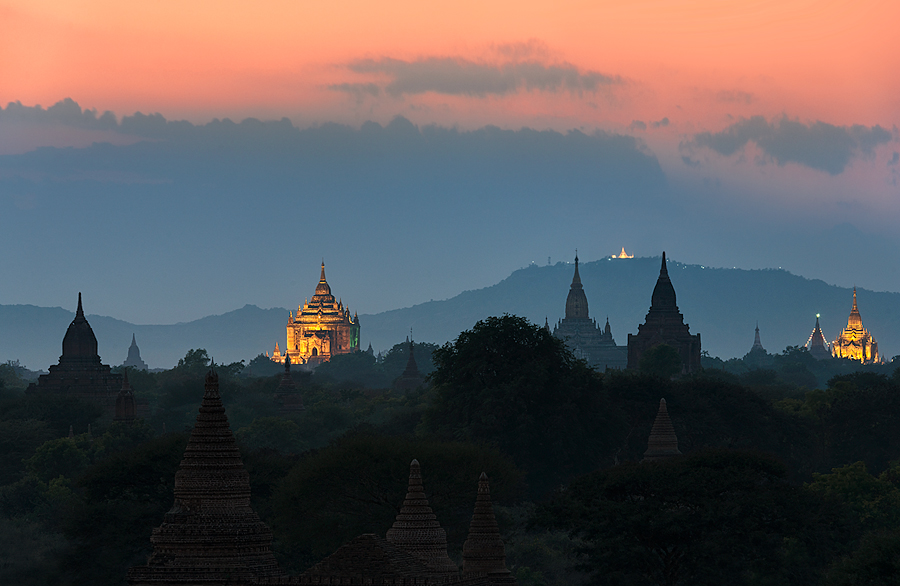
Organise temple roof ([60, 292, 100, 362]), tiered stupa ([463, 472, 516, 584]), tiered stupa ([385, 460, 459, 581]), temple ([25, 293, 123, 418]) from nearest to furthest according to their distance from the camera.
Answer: tiered stupa ([385, 460, 459, 581]), tiered stupa ([463, 472, 516, 584]), temple ([25, 293, 123, 418]), temple roof ([60, 292, 100, 362])

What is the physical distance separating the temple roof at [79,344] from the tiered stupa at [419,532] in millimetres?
A: 124861

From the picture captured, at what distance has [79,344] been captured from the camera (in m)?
160

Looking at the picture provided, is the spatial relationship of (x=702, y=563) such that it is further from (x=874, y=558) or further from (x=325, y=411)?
(x=325, y=411)

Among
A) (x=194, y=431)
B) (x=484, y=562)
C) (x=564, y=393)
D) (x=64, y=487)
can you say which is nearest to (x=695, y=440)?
(x=564, y=393)

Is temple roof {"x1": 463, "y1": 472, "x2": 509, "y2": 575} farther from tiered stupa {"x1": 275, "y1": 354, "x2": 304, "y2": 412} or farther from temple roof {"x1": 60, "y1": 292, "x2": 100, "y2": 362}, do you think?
tiered stupa {"x1": 275, "y1": 354, "x2": 304, "y2": 412}

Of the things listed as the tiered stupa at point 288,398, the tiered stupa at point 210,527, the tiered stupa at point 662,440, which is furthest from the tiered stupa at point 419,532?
the tiered stupa at point 288,398

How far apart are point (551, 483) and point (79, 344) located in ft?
261

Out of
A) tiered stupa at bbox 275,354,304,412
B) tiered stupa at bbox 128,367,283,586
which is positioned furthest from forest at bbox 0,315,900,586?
tiered stupa at bbox 275,354,304,412

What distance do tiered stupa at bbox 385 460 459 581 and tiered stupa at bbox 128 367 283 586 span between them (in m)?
5.07

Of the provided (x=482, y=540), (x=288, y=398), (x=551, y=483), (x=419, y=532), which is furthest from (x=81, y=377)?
(x=419, y=532)

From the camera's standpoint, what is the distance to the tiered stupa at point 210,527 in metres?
30.2

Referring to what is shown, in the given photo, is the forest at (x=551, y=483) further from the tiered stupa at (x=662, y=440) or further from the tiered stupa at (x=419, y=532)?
the tiered stupa at (x=419, y=532)

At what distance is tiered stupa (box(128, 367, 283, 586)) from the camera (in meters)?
30.2

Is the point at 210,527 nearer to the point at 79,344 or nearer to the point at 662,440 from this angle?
the point at 662,440
